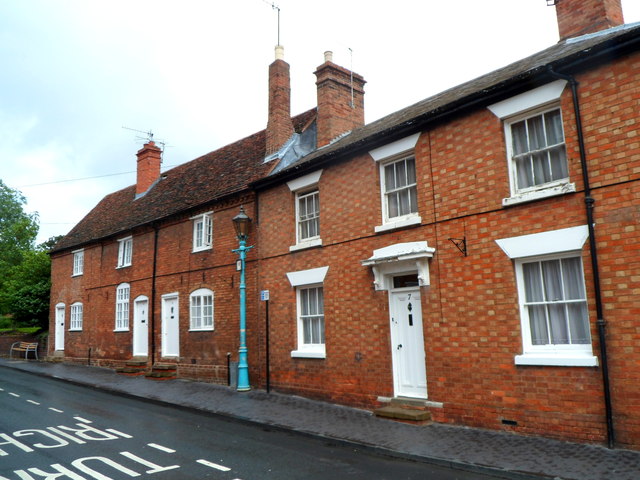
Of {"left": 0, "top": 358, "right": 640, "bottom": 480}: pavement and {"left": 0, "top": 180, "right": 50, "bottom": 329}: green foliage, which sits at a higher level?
→ {"left": 0, "top": 180, "right": 50, "bottom": 329}: green foliage

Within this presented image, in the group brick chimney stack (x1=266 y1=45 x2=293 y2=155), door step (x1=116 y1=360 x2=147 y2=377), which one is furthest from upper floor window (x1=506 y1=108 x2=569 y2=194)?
door step (x1=116 y1=360 x2=147 y2=377)

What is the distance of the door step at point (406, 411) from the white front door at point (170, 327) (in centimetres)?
942

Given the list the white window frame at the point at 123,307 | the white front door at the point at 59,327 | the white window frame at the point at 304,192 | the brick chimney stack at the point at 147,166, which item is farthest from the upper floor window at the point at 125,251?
the white window frame at the point at 304,192

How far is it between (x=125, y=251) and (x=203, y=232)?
247 inches

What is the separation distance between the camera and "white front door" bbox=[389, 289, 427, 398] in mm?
9820

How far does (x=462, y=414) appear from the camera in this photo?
8773 millimetres

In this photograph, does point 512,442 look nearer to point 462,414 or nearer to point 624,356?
point 462,414

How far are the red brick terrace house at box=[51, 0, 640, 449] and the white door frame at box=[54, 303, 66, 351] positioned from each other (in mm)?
11317

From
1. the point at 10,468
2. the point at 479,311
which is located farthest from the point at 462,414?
the point at 10,468

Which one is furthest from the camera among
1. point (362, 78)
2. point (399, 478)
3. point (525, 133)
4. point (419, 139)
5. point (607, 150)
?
point (362, 78)

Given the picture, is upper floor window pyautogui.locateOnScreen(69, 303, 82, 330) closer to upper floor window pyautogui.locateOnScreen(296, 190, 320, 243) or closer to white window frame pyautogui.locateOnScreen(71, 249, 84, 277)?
white window frame pyautogui.locateOnScreen(71, 249, 84, 277)

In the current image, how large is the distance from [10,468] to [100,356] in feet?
51.2

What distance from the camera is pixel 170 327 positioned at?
57.7 feet

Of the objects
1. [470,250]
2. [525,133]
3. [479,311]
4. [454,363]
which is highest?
[525,133]
